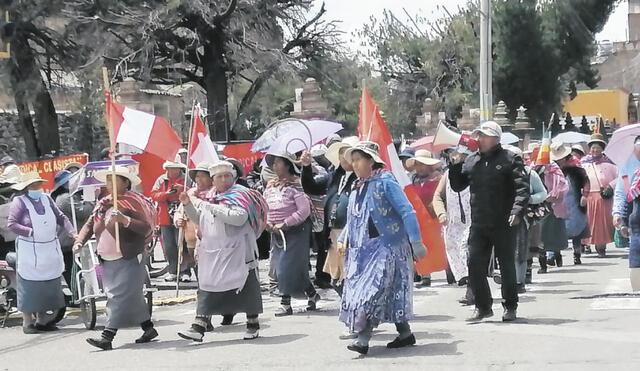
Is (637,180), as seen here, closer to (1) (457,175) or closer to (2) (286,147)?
(1) (457,175)

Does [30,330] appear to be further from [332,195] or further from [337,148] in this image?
[337,148]

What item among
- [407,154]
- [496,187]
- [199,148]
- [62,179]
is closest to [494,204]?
[496,187]

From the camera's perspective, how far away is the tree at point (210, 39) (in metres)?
29.4

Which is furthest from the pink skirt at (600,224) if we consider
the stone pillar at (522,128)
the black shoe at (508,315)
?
the stone pillar at (522,128)

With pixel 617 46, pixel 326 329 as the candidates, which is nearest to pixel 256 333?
pixel 326 329

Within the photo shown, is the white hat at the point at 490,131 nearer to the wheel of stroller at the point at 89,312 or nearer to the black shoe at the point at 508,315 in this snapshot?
the black shoe at the point at 508,315

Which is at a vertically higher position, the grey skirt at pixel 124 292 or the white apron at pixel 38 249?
the white apron at pixel 38 249

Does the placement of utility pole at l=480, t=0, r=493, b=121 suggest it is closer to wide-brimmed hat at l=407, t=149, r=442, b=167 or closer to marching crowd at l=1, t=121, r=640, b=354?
wide-brimmed hat at l=407, t=149, r=442, b=167

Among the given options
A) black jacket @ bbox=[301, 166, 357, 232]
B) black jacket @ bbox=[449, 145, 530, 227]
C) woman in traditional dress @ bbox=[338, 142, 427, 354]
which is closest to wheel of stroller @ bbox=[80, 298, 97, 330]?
black jacket @ bbox=[301, 166, 357, 232]

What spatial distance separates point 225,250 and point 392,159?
1.83m

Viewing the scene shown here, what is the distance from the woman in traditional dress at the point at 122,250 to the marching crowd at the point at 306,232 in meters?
0.01

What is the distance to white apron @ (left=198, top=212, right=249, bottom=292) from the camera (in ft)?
34.1

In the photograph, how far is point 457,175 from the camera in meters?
11.0

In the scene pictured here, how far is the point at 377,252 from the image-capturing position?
9.39m
